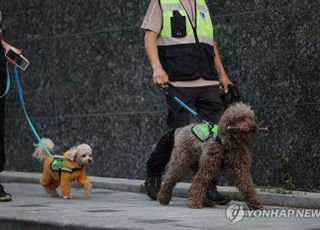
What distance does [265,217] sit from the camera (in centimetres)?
743

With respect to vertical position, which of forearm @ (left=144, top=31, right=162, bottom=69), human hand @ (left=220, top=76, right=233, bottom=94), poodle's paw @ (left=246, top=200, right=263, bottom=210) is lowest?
poodle's paw @ (left=246, top=200, right=263, bottom=210)

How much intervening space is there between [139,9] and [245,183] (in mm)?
3988

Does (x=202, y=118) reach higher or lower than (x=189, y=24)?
lower

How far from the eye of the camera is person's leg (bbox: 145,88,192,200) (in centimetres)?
860

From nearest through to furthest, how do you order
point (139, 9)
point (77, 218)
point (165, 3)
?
1. point (77, 218)
2. point (165, 3)
3. point (139, 9)

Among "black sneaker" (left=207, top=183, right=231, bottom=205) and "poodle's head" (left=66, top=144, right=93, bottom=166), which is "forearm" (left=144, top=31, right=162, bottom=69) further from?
"poodle's head" (left=66, top=144, right=93, bottom=166)

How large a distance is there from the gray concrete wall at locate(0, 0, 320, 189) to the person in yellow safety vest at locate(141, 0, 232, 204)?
1127 mm

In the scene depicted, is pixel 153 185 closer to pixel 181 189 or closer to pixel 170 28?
pixel 181 189

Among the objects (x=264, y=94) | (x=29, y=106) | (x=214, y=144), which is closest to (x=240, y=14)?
(x=264, y=94)

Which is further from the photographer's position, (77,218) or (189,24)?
(189,24)

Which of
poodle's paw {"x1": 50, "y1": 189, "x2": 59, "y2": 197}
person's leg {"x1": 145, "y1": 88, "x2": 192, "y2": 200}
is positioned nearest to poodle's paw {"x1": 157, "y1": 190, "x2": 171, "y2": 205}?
person's leg {"x1": 145, "y1": 88, "x2": 192, "y2": 200}

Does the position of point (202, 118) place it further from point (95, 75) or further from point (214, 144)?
→ point (95, 75)

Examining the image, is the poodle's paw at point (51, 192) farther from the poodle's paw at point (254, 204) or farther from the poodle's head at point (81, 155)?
the poodle's paw at point (254, 204)

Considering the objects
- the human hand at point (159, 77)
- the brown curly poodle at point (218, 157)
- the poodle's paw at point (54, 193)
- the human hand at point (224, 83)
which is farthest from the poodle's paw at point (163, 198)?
the poodle's paw at point (54, 193)
